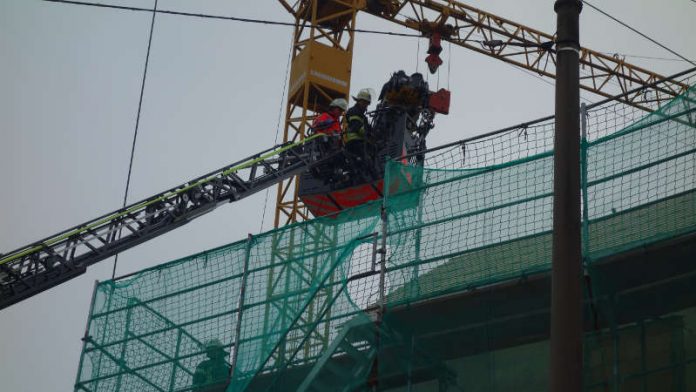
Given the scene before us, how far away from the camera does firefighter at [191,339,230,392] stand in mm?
15195

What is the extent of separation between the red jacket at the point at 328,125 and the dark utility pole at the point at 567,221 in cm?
1599

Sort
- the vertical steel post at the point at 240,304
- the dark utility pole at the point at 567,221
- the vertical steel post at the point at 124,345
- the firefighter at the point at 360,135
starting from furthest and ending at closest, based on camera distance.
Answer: the firefighter at the point at 360,135 < the vertical steel post at the point at 124,345 < the vertical steel post at the point at 240,304 < the dark utility pole at the point at 567,221

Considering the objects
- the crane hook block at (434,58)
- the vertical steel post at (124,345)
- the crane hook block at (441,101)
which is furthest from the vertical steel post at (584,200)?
the crane hook block at (434,58)

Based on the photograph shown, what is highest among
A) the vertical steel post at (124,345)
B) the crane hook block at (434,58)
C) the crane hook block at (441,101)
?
the crane hook block at (434,58)

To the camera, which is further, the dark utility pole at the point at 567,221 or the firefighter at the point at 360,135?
the firefighter at the point at 360,135

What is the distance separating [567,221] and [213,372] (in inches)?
336

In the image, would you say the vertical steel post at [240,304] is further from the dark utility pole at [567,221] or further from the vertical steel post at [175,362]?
the dark utility pole at [567,221]

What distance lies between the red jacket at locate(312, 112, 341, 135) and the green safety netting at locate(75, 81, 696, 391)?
26.7 ft

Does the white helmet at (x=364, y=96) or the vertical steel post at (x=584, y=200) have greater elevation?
the white helmet at (x=364, y=96)

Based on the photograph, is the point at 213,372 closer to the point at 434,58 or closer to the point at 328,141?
the point at 328,141

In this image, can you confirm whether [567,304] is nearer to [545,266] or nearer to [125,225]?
[545,266]

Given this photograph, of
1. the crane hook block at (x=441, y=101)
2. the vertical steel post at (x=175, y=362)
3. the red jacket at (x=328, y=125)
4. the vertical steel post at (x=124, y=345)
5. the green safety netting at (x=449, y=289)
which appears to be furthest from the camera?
the crane hook block at (x=441, y=101)

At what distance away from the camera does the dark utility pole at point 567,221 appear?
7336 mm

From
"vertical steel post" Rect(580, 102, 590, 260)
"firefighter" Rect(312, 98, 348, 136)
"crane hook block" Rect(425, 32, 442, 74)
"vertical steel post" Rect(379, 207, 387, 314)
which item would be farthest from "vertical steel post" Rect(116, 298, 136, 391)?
"crane hook block" Rect(425, 32, 442, 74)
